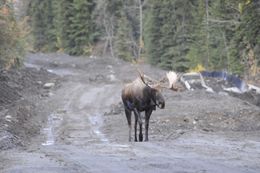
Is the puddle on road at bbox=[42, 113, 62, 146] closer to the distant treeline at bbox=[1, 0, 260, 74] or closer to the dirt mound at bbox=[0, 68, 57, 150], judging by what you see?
the dirt mound at bbox=[0, 68, 57, 150]

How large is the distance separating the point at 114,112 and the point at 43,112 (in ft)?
11.8

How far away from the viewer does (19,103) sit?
96.1ft

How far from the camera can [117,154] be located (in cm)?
1406

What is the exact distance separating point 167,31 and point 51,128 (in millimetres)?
36241

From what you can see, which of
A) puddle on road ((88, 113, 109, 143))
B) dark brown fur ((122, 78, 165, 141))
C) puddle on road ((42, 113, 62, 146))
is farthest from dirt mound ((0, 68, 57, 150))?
dark brown fur ((122, 78, 165, 141))

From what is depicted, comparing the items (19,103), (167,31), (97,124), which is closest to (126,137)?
(97,124)

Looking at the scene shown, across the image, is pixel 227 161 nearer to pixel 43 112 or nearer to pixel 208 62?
pixel 43 112

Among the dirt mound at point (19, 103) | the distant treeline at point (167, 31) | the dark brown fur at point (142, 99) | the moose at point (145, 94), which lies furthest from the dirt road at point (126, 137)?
the distant treeline at point (167, 31)

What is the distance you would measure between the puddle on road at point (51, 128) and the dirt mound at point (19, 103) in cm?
38

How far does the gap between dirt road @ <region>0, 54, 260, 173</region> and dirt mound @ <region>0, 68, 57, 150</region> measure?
53cm

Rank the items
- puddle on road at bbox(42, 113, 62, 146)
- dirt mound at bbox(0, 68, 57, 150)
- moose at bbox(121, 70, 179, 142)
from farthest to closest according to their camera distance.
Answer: puddle on road at bbox(42, 113, 62, 146), dirt mound at bbox(0, 68, 57, 150), moose at bbox(121, 70, 179, 142)

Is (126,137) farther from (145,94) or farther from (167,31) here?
(167,31)

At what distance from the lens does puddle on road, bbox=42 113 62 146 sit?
67.2 feet

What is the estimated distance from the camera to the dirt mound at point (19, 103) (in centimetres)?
2005
